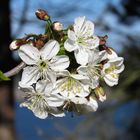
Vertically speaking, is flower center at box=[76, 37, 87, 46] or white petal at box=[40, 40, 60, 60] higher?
white petal at box=[40, 40, 60, 60]

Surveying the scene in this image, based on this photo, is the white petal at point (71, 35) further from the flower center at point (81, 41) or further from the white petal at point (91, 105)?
the white petal at point (91, 105)

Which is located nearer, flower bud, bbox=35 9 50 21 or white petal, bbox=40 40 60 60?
white petal, bbox=40 40 60 60

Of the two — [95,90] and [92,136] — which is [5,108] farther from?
[95,90]

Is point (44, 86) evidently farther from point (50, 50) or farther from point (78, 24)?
point (78, 24)

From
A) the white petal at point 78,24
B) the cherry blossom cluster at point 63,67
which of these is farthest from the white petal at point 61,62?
the white petal at point 78,24

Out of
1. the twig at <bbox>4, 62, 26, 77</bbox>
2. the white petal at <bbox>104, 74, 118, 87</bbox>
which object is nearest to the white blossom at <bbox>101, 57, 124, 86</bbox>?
the white petal at <bbox>104, 74, 118, 87</bbox>

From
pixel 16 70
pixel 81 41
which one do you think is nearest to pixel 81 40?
pixel 81 41

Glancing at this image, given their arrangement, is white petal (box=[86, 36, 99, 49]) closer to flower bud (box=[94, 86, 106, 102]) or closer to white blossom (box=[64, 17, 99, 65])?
white blossom (box=[64, 17, 99, 65])
